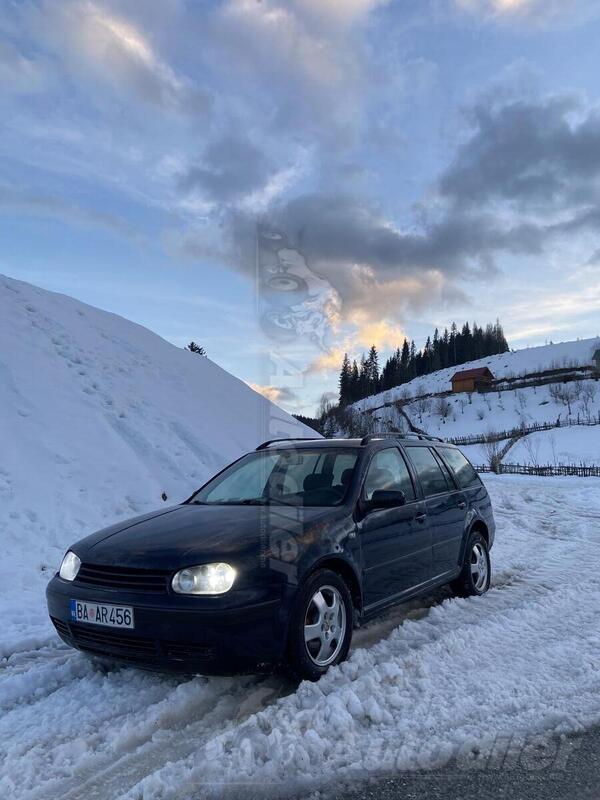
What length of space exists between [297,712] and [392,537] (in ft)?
5.63

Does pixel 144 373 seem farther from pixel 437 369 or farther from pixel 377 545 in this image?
pixel 437 369

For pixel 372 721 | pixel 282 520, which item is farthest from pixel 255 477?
pixel 372 721

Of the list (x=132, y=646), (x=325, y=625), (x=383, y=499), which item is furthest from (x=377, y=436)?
(x=132, y=646)

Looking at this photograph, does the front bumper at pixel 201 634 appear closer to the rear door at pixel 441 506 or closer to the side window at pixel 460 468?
the rear door at pixel 441 506

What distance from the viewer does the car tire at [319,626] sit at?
3.49m

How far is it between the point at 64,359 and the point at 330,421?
78.2ft

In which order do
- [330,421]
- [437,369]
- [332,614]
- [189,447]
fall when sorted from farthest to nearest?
[437,369]
[330,421]
[189,447]
[332,614]

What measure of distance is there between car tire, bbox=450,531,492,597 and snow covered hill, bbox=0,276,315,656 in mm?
3831

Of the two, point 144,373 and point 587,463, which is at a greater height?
point 144,373

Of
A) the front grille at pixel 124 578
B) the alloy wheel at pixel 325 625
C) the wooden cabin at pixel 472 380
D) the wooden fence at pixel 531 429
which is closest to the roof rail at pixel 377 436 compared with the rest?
the alloy wheel at pixel 325 625

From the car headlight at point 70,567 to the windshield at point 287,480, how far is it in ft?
3.93

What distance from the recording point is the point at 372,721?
312 centimetres

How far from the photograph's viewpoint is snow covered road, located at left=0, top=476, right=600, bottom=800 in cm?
271

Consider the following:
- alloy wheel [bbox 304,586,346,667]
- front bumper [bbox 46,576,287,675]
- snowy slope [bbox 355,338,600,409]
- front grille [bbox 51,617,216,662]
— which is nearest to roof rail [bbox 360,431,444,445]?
alloy wheel [bbox 304,586,346,667]
